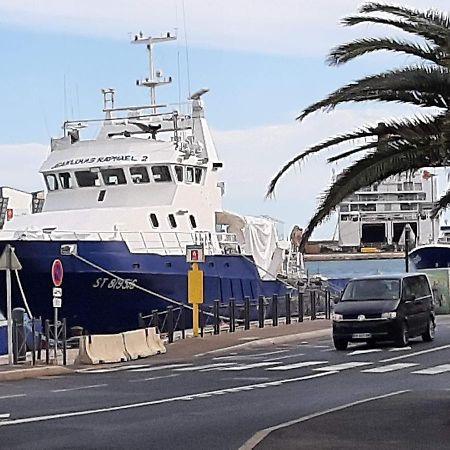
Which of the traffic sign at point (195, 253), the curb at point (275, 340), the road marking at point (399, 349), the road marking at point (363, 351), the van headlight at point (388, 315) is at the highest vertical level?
the traffic sign at point (195, 253)

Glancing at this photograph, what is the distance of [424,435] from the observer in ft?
38.6

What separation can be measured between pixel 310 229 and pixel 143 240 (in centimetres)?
1763

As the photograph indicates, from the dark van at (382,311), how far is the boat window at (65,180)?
48.0ft

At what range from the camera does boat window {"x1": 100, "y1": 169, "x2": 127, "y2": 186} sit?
38.3 metres

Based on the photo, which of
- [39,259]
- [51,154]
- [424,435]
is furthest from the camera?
[51,154]

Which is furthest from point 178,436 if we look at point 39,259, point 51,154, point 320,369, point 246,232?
point 246,232

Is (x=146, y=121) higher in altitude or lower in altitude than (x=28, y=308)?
higher

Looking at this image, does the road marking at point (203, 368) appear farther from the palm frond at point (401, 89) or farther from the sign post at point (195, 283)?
the sign post at point (195, 283)

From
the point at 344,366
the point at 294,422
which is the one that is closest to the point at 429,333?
the point at 344,366

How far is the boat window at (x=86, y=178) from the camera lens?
38.7m

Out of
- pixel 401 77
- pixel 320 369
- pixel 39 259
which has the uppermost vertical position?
pixel 401 77

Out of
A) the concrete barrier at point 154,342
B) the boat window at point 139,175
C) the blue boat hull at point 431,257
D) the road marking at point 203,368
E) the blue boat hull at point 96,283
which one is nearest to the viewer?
the road marking at point 203,368

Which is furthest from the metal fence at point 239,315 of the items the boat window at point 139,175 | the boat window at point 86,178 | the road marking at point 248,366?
the road marking at point 248,366

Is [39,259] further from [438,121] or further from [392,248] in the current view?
[392,248]
